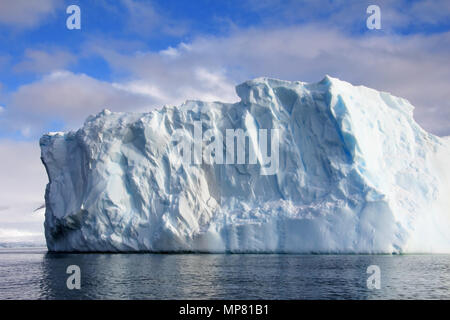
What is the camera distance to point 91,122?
28.0 metres

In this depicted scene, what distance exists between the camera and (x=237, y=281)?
47.1ft

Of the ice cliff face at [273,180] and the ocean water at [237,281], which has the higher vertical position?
the ice cliff face at [273,180]

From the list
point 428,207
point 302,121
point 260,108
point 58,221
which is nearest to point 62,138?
point 58,221

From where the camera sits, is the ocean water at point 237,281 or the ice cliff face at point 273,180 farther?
the ice cliff face at point 273,180

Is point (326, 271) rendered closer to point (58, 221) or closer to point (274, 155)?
point (274, 155)

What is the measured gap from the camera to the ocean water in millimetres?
12383

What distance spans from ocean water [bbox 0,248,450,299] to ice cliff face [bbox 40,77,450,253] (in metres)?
4.23

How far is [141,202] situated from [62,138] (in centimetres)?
792

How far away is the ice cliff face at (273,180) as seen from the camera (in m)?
23.8

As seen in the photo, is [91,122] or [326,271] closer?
[326,271]

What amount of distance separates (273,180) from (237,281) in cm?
1193

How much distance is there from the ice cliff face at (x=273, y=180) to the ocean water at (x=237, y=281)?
423 centimetres

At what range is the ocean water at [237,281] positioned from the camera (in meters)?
12.4

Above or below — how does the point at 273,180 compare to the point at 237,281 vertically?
above
